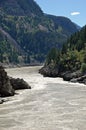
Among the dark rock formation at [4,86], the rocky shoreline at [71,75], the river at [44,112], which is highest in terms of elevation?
the dark rock formation at [4,86]

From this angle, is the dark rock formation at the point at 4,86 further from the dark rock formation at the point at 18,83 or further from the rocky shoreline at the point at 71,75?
the rocky shoreline at the point at 71,75

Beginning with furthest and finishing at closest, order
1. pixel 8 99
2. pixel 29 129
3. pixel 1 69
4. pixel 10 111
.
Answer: pixel 1 69
pixel 8 99
pixel 10 111
pixel 29 129

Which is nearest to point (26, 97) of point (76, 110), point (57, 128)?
point (76, 110)

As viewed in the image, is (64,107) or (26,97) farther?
(26,97)

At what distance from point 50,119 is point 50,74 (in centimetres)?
12379

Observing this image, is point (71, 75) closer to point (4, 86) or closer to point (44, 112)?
point (4, 86)

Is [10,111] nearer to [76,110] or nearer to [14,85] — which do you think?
[76,110]

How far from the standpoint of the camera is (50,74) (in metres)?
186

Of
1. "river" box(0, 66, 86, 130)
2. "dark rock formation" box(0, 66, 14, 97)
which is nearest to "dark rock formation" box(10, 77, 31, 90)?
"river" box(0, 66, 86, 130)

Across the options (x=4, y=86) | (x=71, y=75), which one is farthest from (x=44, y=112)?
(x=71, y=75)

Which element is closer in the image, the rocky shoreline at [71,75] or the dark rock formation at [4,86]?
the dark rock formation at [4,86]

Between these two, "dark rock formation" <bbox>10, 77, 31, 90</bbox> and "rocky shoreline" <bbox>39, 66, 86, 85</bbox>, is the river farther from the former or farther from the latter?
"rocky shoreline" <bbox>39, 66, 86, 85</bbox>

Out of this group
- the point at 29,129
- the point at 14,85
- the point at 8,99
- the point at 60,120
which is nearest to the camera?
the point at 29,129

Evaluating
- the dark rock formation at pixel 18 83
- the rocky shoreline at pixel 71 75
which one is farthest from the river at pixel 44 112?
the rocky shoreline at pixel 71 75
